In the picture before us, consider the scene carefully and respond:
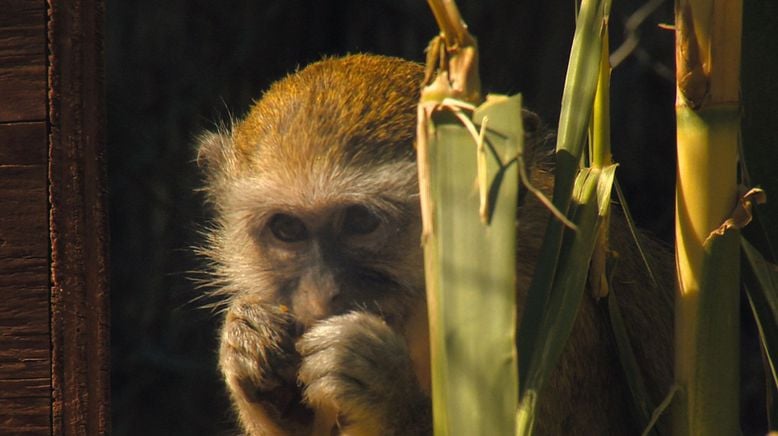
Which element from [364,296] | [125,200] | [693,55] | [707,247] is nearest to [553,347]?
[707,247]

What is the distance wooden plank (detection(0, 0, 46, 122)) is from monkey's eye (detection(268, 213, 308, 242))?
64cm

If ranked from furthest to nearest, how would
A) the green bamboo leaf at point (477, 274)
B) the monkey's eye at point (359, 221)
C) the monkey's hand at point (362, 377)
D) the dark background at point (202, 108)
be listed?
1. the dark background at point (202, 108)
2. the monkey's eye at point (359, 221)
3. the monkey's hand at point (362, 377)
4. the green bamboo leaf at point (477, 274)

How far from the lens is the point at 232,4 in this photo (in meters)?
4.19

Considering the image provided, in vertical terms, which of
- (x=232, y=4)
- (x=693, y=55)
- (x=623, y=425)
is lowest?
(x=623, y=425)

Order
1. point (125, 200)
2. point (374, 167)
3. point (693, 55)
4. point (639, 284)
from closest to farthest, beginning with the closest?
1. point (693, 55)
2. point (374, 167)
3. point (639, 284)
4. point (125, 200)

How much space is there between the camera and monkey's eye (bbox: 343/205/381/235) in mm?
2648

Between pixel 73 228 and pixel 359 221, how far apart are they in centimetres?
68

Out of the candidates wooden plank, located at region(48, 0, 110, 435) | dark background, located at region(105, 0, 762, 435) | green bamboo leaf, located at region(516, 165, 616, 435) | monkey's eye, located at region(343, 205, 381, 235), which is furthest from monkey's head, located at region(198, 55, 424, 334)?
dark background, located at region(105, 0, 762, 435)

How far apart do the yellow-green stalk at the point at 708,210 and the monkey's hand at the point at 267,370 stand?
0.90 metres

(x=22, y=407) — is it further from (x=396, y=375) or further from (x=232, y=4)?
(x=232, y=4)

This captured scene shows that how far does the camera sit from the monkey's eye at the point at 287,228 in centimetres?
273

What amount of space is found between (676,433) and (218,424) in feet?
9.34

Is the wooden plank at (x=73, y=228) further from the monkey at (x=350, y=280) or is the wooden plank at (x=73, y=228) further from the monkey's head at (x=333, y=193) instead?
the monkey's head at (x=333, y=193)

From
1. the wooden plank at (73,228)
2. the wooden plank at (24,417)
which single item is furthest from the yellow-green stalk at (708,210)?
the wooden plank at (24,417)
